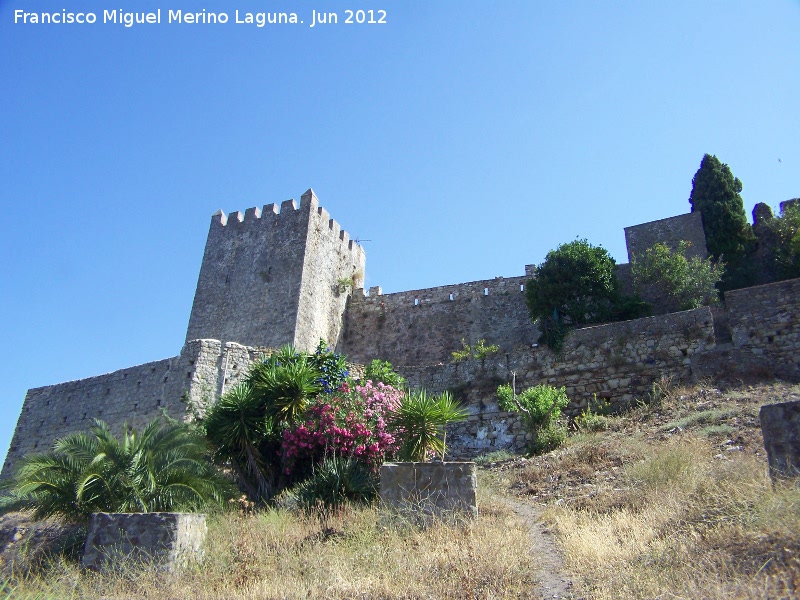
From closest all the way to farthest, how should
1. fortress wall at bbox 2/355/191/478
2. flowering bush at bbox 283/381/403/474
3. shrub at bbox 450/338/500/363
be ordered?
flowering bush at bbox 283/381/403/474 < fortress wall at bbox 2/355/191/478 < shrub at bbox 450/338/500/363

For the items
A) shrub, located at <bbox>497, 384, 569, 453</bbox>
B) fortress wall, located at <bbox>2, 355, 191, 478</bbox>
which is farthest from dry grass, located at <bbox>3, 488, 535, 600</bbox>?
fortress wall, located at <bbox>2, 355, 191, 478</bbox>

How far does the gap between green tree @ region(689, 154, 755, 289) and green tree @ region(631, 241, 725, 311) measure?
25.9 inches

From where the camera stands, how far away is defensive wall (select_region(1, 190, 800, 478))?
1415cm

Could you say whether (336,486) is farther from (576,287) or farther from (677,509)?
(576,287)

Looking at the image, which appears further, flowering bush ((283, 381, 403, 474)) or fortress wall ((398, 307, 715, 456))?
fortress wall ((398, 307, 715, 456))

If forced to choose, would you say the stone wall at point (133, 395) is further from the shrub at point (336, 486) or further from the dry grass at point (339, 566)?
the dry grass at point (339, 566)

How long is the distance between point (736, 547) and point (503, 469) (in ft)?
20.9

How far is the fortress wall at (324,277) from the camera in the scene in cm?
2491

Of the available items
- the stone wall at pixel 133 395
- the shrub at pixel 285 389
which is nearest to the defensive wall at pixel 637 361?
the shrub at pixel 285 389

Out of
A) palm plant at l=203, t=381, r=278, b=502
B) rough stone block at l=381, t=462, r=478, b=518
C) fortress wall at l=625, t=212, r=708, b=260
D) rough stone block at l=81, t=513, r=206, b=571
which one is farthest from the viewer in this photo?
fortress wall at l=625, t=212, r=708, b=260

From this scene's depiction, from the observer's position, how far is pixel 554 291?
21484mm

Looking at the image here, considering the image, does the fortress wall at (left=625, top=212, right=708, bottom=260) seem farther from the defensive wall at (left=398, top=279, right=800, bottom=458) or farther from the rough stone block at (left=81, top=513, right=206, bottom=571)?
the rough stone block at (left=81, top=513, right=206, bottom=571)

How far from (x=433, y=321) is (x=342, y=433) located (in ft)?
54.1

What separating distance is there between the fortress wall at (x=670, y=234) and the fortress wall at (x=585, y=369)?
9028 millimetres
